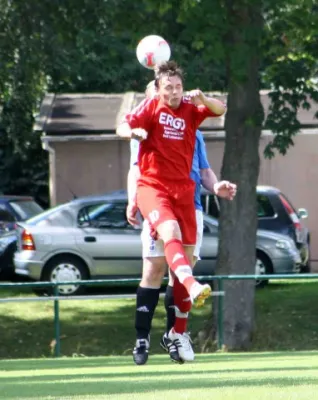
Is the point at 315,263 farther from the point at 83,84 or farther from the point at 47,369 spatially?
the point at 47,369

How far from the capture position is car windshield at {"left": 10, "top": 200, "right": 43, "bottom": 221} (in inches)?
979

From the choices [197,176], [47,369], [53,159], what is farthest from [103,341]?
[53,159]

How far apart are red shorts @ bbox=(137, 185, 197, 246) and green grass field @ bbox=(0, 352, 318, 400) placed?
111 centimetres

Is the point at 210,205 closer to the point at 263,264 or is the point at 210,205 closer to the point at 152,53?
the point at 263,264

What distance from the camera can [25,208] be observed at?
83.0 feet

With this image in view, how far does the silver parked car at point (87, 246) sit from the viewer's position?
2169cm

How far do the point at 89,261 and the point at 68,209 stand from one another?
108 cm

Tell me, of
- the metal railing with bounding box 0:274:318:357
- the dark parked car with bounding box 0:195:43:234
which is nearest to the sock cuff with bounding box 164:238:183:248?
the metal railing with bounding box 0:274:318:357

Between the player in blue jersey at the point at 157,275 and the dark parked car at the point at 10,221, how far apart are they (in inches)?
583

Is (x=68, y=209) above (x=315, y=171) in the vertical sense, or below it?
below

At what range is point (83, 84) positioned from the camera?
39438 mm

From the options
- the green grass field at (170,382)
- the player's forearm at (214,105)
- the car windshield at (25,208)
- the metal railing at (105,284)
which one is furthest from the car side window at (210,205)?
the player's forearm at (214,105)

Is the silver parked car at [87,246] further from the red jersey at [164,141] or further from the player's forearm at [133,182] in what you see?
the red jersey at [164,141]

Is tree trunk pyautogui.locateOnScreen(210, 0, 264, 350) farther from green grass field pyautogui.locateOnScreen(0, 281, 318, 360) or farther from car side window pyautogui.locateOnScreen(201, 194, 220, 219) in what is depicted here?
car side window pyautogui.locateOnScreen(201, 194, 220, 219)
